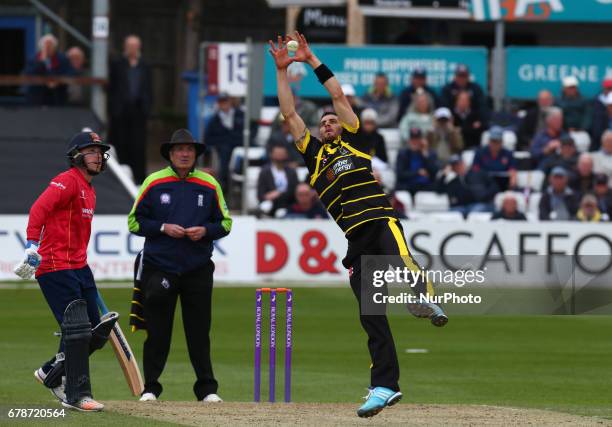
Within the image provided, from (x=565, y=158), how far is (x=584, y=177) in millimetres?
567

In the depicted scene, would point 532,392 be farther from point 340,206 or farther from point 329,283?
point 329,283

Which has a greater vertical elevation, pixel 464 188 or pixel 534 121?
pixel 534 121

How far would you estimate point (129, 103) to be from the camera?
2528 centimetres

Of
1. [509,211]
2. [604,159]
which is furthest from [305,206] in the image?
[604,159]

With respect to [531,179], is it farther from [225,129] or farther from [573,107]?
[225,129]

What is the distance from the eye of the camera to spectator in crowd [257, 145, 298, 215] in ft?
75.8

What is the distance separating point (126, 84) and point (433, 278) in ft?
44.1

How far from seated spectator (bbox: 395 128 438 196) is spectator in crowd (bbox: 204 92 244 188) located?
9.30 ft

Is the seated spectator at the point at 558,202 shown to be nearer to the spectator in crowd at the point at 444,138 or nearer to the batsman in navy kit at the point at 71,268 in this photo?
the spectator in crowd at the point at 444,138

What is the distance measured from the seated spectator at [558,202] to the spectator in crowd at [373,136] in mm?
2467

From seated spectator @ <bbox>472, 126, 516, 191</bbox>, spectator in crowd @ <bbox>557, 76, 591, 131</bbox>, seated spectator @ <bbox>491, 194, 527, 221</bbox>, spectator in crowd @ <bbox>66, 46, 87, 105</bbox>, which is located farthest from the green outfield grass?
spectator in crowd @ <bbox>557, 76, 591, 131</bbox>

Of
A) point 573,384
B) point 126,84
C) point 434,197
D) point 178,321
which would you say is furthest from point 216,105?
point 573,384

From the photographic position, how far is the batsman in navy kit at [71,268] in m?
11.9

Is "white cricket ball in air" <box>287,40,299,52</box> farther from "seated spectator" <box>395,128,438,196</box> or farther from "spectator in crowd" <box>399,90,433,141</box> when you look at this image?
"spectator in crowd" <box>399,90,433,141</box>
